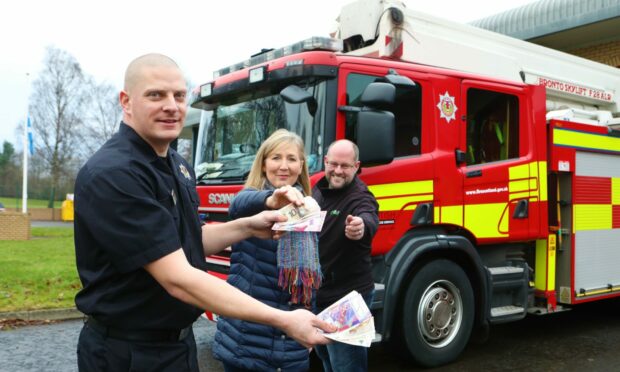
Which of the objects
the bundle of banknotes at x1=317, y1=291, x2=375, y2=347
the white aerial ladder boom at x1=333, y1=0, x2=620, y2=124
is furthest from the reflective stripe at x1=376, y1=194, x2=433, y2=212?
the bundle of banknotes at x1=317, y1=291, x2=375, y2=347

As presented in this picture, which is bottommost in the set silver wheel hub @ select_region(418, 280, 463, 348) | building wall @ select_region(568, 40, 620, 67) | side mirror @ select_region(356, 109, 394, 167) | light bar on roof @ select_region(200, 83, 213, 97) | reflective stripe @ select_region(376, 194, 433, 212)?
silver wheel hub @ select_region(418, 280, 463, 348)

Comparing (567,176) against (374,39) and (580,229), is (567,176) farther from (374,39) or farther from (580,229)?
(374,39)

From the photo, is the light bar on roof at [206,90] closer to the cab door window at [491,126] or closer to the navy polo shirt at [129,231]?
the cab door window at [491,126]

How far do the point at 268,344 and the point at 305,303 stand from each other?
27cm

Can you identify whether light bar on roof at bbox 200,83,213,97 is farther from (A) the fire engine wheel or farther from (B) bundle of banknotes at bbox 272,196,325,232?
(B) bundle of banknotes at bbox 272,196,325,232

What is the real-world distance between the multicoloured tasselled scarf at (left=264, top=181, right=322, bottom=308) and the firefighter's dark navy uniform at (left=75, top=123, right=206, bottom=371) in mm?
639

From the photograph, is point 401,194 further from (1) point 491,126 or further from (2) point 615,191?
(2) point 615,191

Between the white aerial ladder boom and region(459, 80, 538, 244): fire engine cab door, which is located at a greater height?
the white aerial ladder boom

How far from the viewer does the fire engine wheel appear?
15.2 ft

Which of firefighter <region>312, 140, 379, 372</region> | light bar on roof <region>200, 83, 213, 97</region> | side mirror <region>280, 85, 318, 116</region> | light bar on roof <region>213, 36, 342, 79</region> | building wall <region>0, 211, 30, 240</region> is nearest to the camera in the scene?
firefighter <region>312, 140, 379, 372</region>

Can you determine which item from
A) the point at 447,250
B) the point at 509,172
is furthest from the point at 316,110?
the point at 509,172

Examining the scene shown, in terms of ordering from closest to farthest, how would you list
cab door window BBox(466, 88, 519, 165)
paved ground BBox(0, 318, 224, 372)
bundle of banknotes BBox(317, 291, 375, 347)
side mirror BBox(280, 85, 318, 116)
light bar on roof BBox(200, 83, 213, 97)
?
bundle of banknotes BBox(317, 291, 375, 347) < side mirror BBox(280, 85, 318, 116) < paved ground BBox(0, 318, 224, 372) < cab door window BBox(466, 88, 519, 165) < light bar on roof BBox(200, 83, 213, 97)

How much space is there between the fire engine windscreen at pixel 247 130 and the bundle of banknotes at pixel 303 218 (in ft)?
6.64

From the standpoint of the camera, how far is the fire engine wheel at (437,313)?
4.63 metres
